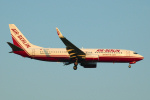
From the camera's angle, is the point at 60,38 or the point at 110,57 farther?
the point at 110,57

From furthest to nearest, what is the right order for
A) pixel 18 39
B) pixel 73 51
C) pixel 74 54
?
pixel 18 39
pixel 74 54
pixel 73 51

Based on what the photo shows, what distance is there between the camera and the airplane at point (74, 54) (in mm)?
85750

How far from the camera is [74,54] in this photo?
85.5m

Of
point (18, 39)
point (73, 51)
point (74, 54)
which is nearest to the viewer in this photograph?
point (73, 51)

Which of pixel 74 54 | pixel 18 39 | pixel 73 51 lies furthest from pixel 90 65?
pixel 18 39

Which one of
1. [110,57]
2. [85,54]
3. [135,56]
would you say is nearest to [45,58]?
[85,54]

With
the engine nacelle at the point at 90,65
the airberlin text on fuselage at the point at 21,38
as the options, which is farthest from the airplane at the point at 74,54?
the engine nacelle at the point at 90,65

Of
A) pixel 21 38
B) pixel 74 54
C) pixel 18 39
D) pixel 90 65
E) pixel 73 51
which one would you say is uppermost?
pixel 21 38

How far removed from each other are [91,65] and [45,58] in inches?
430

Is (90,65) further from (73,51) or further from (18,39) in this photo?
(18,39)

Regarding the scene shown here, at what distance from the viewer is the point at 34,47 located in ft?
291

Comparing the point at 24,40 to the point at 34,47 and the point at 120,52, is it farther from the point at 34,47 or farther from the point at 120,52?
the point at 120,52

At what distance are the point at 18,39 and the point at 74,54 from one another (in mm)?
13776

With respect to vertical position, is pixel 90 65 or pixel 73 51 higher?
pixel 73 51
